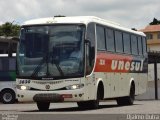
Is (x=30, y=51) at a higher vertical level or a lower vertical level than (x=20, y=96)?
higher

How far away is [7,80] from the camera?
3753 centimetres

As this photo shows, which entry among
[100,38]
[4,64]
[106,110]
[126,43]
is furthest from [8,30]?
[106,110]

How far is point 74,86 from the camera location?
72.9 ft

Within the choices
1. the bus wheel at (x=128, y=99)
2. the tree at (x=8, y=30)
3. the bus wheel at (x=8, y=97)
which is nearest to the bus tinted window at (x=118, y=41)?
the bus wheel at (x=128, y=99)

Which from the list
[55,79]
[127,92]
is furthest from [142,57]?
[55,79]

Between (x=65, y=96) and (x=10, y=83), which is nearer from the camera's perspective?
(x=65, y=96)

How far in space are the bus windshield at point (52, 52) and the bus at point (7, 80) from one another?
47.7 ft

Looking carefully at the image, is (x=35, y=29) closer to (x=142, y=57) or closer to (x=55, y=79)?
(x=55, y=79)

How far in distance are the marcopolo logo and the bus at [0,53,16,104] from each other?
9029 mm

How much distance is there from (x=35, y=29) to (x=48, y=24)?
0.50m

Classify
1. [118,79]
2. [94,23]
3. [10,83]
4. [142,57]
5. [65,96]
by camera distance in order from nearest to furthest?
1. [65,96]
2. [94,23]
3. [118,79]
4. [142,57]
5. [10,83]

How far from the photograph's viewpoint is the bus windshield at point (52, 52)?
22281mm

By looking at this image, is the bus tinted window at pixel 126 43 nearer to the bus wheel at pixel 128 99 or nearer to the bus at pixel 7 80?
the bus wheel at pixel 128 99

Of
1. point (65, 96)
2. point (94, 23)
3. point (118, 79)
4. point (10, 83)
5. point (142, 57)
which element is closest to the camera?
Result: point (65, 96)
